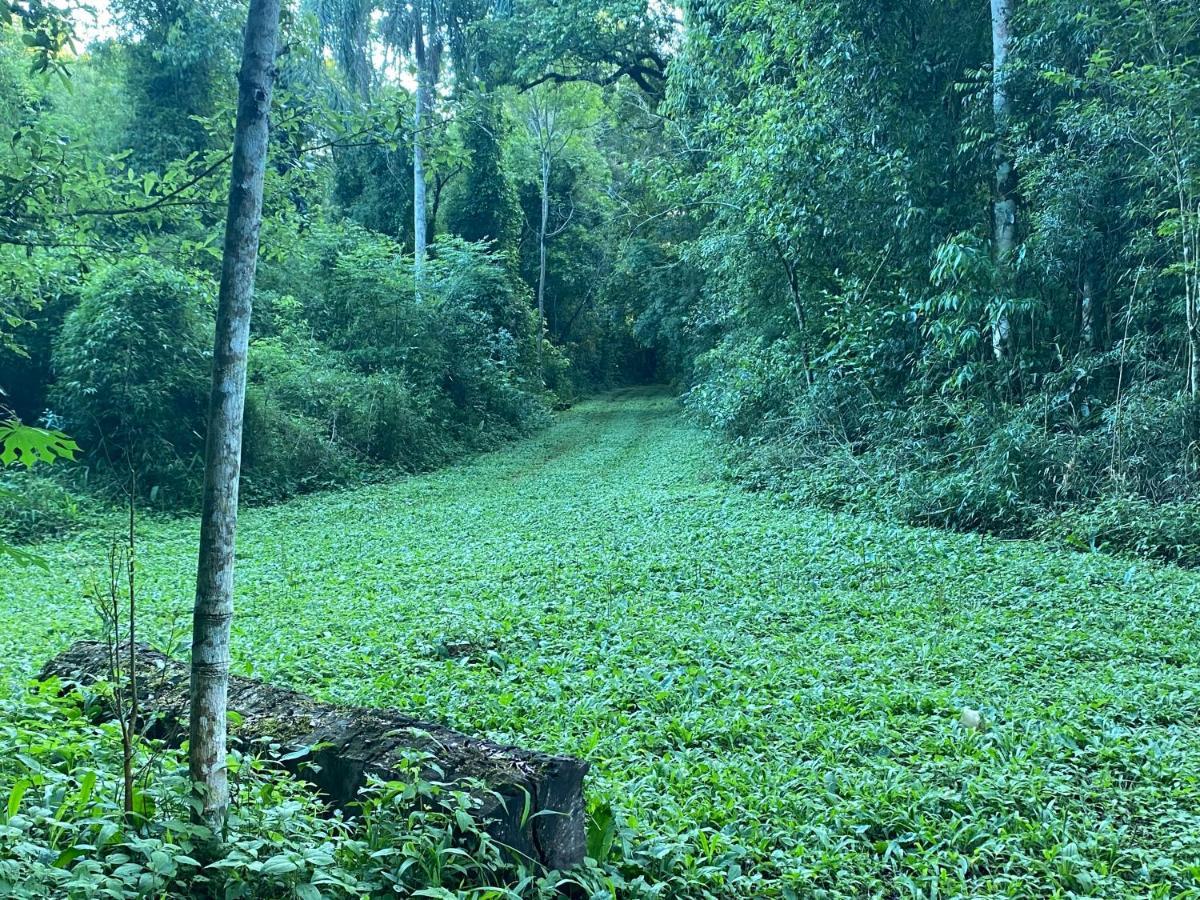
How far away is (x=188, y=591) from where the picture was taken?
7.39m

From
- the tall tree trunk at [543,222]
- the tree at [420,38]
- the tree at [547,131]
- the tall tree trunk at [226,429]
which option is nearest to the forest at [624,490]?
the tall tree trunk at [226,429]

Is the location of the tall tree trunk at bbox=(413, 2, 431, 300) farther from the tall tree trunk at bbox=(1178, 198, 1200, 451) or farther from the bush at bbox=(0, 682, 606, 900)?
the bush at bbox=(0, 682, 606, 900)

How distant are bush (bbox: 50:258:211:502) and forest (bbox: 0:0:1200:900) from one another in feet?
0.24

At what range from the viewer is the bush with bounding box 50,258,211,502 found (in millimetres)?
11719

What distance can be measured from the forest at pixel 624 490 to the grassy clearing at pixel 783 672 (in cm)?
3

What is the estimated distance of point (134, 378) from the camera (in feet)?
38.7

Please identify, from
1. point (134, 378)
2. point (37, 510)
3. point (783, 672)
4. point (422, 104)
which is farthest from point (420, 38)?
point (783, 672)

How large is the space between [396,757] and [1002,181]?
10.6 meters

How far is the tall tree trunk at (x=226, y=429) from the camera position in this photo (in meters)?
2.40

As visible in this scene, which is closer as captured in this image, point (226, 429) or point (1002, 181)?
point (226, 429)

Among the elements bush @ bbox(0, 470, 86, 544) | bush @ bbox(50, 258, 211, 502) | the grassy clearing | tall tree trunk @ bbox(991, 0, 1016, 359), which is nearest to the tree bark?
tall tree trunk @ bbox(991, 0, 1016, 359)

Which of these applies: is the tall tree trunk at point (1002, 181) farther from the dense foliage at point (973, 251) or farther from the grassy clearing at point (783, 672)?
the grassy clearing at point (783, 672)

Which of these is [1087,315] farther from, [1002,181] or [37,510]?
[37,510]

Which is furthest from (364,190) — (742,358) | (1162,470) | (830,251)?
(1162,470)
